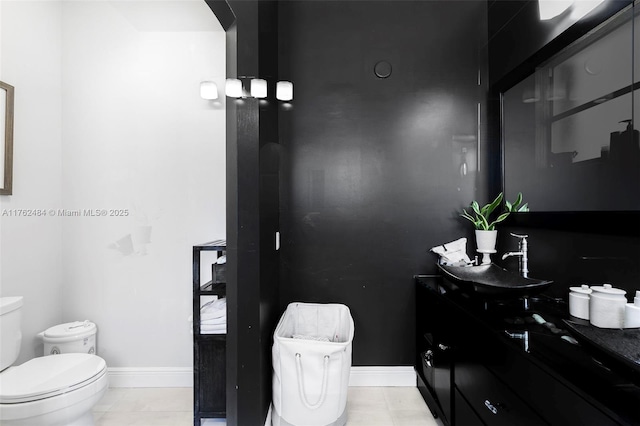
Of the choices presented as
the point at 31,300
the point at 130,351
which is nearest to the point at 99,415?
the point at 130,351

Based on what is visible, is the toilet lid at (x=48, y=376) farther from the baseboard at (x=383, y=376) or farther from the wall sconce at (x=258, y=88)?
the baseboard at (x=383, y=376)

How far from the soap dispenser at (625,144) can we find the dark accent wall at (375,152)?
3.00ft

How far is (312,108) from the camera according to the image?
6.96 feet

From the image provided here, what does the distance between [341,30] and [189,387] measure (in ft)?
7.76

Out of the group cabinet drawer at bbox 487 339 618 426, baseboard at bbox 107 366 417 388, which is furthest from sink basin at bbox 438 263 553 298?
baseboard at bbox 107 366 417 388

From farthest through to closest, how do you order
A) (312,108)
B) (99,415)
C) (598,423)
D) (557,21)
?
(312,108) → (557,21) → (99,415) → (598,423)

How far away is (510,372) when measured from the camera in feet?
3.44

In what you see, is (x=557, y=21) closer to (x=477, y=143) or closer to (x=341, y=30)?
(x=477, y=143)

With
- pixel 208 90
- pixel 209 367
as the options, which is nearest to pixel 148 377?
pixel 209 367

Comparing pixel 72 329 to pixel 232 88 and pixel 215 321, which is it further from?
pixel 232 88

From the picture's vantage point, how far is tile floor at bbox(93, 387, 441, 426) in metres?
1.35

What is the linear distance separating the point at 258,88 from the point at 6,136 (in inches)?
38.9

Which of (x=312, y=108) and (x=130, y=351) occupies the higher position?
(x=312, y=108)

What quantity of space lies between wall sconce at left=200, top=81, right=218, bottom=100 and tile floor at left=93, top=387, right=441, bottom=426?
1.37 metres
